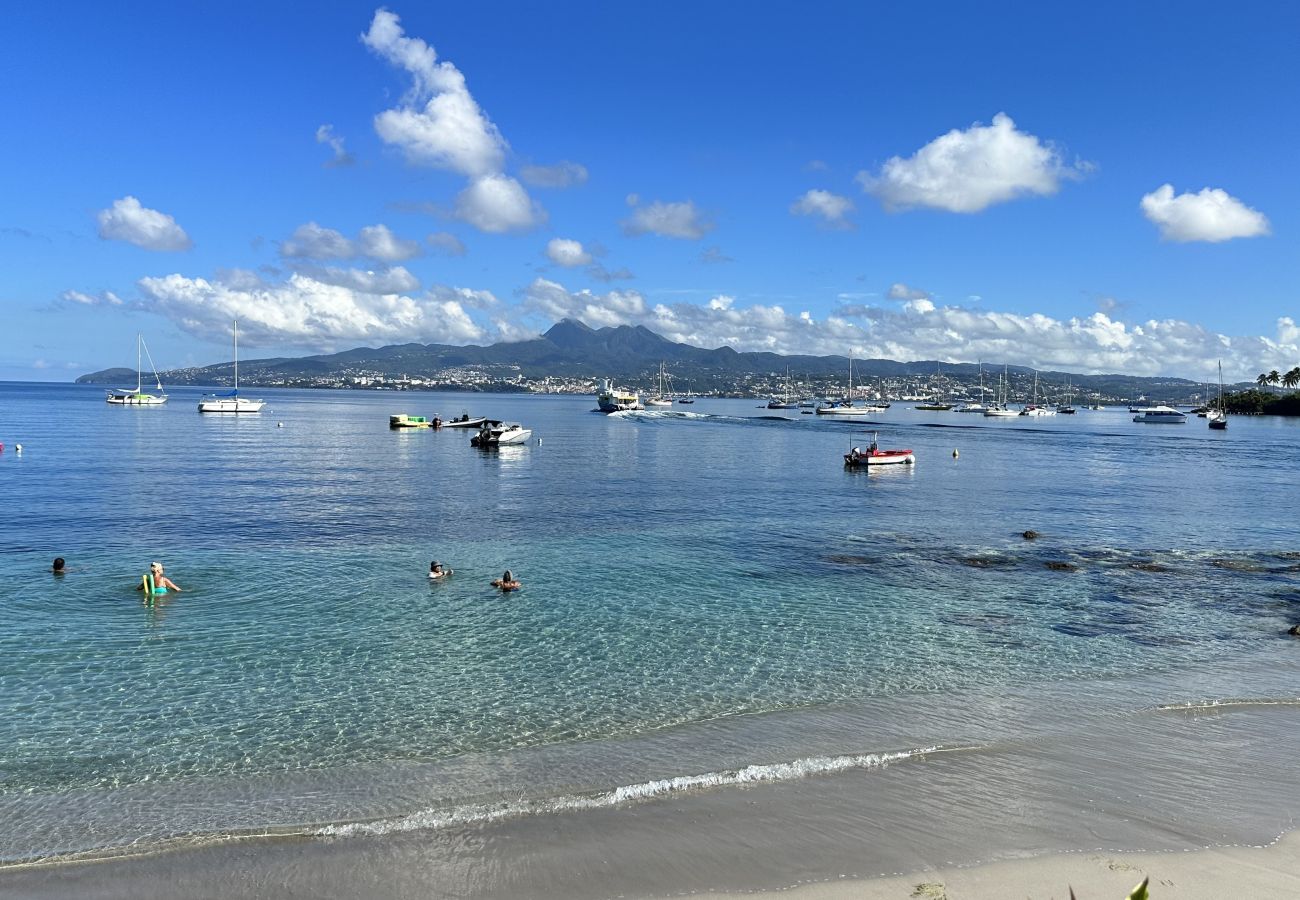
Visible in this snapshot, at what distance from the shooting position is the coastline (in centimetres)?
1043

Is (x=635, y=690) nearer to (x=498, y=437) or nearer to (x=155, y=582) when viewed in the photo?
(x=155, y=582)

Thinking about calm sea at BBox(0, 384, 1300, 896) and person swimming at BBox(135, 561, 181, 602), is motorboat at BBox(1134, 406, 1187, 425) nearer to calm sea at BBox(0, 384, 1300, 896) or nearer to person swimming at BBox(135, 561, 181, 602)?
calm sea at BBox(0, 384, 1300, 896)

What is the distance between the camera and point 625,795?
523 inches

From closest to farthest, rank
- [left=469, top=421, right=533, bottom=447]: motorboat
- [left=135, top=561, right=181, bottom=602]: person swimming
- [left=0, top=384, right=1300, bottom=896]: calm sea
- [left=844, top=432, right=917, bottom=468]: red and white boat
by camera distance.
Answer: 1. [left=0, top=384, right=1300, bottom=896]: calm sea
2. [left=135, top=561, right=181, bottom=602]: person swimming
3. [left=844, top=432, right=917, bottom=468]: red and white boat
4. [left=469, top=421, right=533, bottom=447]: motorboat

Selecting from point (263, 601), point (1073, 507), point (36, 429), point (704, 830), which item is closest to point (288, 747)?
point (704, 830)

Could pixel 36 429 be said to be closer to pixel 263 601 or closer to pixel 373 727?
pixel 263 601

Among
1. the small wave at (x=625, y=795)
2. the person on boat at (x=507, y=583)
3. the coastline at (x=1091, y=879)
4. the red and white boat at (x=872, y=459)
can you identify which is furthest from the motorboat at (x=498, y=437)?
the coastline at (x=1091, y=879)

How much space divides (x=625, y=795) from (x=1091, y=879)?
21.4 feet

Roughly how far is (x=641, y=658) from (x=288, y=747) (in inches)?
329

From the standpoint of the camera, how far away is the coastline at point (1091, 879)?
10.4 metres

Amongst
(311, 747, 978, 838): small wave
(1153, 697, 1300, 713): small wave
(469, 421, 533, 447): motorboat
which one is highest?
(469, 421, 533, 447): motorboat

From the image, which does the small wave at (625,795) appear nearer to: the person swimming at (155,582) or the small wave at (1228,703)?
the small wave at (1228,703)

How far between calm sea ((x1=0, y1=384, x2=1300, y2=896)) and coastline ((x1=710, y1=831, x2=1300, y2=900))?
0.41 metres

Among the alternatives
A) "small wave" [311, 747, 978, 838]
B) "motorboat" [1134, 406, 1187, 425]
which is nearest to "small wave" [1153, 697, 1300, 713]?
"small wave" [311, 747, 978, 838]
